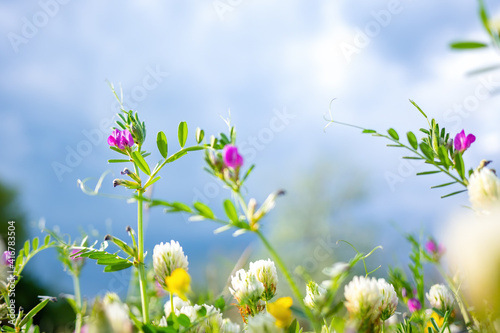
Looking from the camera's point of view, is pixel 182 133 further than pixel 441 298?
No

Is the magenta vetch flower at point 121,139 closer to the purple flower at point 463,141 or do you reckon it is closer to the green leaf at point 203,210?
the green leaf at point 203,210

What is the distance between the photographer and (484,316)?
1.80ft

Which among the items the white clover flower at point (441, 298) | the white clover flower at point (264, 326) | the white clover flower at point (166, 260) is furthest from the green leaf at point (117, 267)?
the white clover flower at point (441, 298)

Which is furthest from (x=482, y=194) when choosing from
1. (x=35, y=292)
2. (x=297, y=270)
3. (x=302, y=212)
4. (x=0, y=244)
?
(x=302, y=212)

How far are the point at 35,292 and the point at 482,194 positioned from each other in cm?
862

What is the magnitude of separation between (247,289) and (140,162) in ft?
1.06

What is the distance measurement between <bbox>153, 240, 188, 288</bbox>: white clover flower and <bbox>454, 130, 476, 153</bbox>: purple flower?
527 mm

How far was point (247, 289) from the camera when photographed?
0.81 metres

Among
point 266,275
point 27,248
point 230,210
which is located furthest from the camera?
point 27,248

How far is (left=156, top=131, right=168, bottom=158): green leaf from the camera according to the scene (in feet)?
2.53

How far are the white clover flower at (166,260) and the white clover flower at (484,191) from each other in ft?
1.58

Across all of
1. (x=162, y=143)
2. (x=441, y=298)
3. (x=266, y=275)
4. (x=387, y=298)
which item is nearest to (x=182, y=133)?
(x=162, y=143)

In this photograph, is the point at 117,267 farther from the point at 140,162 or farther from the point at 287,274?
the point at 287,274

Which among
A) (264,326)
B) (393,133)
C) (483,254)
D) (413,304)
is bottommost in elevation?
(413,304)
